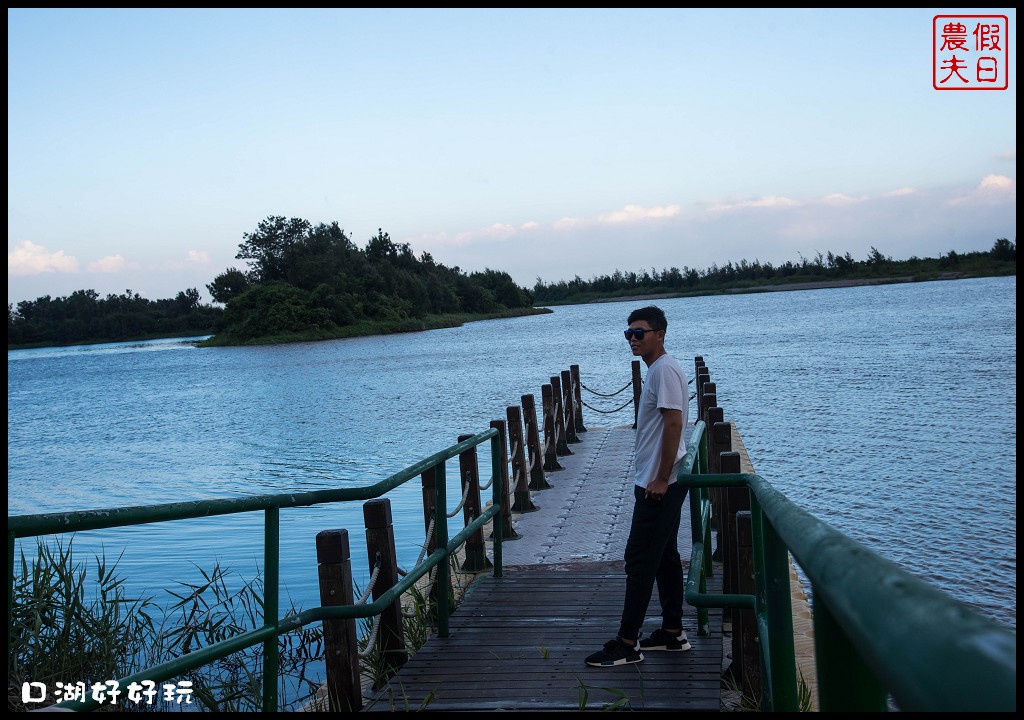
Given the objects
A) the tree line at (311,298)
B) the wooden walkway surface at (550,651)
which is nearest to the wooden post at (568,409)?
the wooden walkway surface at (550,651)

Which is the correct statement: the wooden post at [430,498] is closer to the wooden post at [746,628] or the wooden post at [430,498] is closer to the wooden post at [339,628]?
the wooden post at [339,628]

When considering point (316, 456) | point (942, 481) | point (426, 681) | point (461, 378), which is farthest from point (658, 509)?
point (461, 378)

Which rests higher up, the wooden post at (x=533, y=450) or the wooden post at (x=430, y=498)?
the wooden post at (x=430, y=498)

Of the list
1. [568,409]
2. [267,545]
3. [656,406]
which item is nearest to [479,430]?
[568,409]

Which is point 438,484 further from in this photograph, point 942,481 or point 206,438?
point 206,438

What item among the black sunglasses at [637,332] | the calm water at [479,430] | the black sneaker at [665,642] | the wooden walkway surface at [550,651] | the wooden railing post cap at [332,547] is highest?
the black sunglasses at [637,332]

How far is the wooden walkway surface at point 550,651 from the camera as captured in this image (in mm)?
4938

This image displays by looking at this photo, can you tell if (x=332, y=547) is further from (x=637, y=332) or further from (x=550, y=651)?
(x=637, y=332)

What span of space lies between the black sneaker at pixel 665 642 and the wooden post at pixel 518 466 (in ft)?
18.5

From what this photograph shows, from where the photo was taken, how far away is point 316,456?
72.3 ft

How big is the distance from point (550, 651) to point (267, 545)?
2.10 m

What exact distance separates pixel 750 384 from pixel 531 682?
27461 millimetres

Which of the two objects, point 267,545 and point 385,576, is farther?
point 385,576

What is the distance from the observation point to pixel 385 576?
18.2 feet
